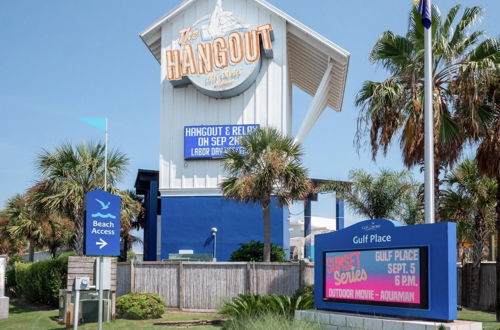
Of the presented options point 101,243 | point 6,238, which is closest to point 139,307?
point 101,243

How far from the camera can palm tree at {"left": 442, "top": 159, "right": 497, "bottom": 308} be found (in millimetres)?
28234

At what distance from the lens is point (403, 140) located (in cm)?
2122

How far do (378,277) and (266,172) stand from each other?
11.3 metres

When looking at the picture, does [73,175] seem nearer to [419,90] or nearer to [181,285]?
[181,285]

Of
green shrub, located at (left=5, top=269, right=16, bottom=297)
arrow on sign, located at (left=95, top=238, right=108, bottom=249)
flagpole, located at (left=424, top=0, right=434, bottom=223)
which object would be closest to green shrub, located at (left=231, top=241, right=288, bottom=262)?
arrow on sign, located at (left=95, top=238, right=108, bottom=249)

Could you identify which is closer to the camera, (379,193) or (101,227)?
(101,227)

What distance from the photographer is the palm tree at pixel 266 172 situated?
25.3 metres

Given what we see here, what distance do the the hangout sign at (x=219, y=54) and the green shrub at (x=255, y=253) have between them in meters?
7.85

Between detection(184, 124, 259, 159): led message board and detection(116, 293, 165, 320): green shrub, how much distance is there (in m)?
11.0

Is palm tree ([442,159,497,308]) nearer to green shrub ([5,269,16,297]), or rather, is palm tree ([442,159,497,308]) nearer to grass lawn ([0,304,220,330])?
grass lawn ([0,304,220,330])

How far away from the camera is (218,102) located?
3409cm

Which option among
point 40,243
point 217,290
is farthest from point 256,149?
point 40,243

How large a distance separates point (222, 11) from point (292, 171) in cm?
1175

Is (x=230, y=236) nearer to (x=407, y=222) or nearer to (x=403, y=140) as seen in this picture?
(x=407, y=222)
